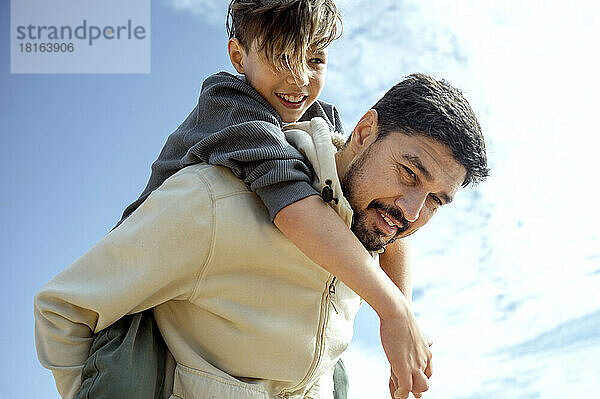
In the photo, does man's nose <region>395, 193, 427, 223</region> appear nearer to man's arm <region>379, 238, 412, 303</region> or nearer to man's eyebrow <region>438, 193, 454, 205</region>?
man's eyebrow <region>438, 193, 454, 205</region>

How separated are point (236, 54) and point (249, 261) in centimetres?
66

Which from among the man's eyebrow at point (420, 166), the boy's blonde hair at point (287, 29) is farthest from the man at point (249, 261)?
the boy's blonde hair at point (287, 29)

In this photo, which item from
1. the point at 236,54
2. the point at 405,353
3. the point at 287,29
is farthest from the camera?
the point at 236,54

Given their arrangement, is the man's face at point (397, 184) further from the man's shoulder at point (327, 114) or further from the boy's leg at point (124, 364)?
the boy's leg at point (124, 364)

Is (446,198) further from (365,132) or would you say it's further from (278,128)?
(278,128)

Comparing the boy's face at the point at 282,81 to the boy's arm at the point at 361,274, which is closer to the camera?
the boy's arm at the point at 361,274

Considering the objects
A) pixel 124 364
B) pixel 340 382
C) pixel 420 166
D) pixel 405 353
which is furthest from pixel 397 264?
pixel 124 364

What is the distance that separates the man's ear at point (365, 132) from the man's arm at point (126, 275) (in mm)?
379

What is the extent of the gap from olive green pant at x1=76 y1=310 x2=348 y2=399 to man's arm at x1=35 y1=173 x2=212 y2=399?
4 centimetres

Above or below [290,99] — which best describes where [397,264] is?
below

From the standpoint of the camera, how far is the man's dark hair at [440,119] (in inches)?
63.1

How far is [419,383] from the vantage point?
1.42m

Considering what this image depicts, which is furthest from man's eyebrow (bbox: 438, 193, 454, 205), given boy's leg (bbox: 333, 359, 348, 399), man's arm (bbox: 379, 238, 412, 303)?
boy's leg (bbox: 333, 359, 348, 399)

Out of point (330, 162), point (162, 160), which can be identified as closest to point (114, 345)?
point (162, 160)
